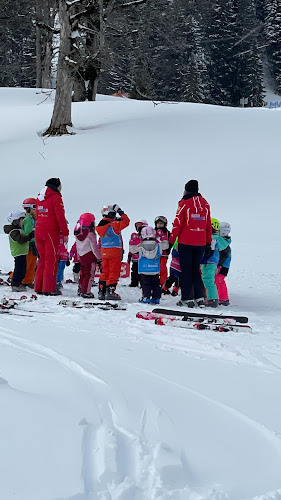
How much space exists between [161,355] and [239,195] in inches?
457

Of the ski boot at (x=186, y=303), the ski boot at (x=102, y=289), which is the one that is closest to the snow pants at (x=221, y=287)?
the ski boot at (x=186, y=303)

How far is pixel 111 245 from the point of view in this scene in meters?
8.14

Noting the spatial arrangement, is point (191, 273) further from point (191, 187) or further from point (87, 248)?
point (87, 248)

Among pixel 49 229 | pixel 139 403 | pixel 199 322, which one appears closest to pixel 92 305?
pixel 199 322

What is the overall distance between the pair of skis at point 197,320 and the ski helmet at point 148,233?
6.05 ft

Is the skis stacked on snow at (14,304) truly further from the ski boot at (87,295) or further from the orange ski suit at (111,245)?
the orange ski suit at (111,245)

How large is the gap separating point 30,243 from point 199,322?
3740 millimetres

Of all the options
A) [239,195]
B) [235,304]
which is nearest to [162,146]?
[239,195]

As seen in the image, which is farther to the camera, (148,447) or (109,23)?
(109,23)

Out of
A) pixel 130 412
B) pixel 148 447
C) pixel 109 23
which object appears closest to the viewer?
pixel 148 447

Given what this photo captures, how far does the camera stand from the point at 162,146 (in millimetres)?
18688

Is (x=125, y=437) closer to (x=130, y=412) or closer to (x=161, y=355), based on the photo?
(x=130, y=412)

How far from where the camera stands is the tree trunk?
61.4ft

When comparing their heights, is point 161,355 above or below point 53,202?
below
